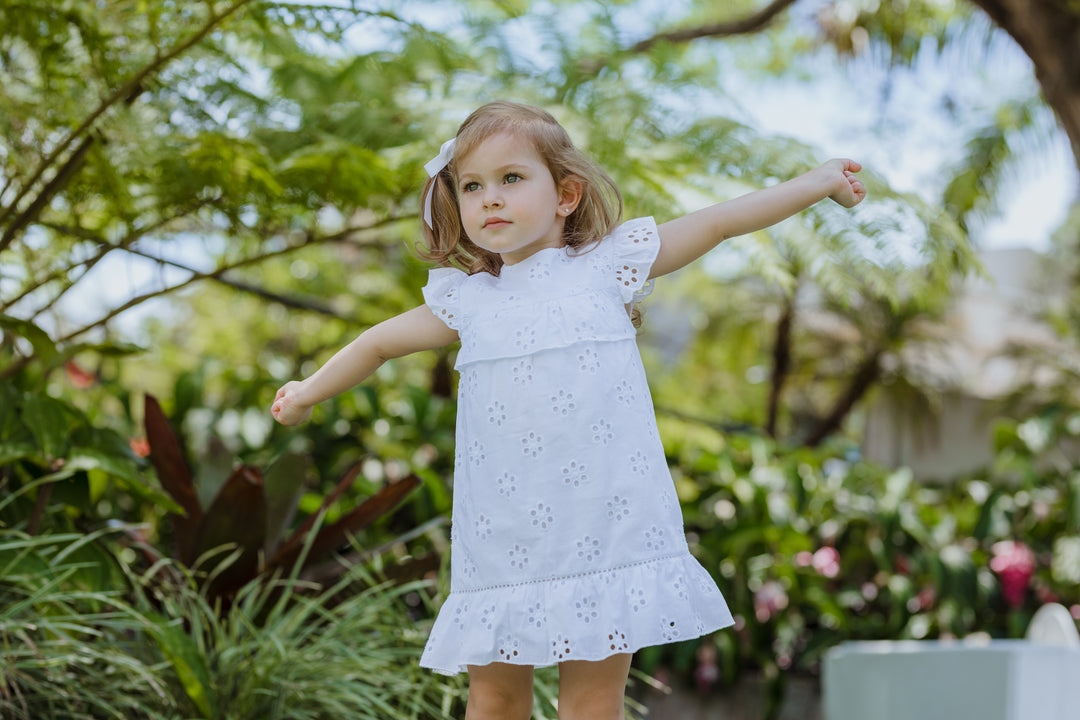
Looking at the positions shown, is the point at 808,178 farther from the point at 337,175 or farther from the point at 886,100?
the point at 886,100

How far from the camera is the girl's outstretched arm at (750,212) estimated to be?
4.92 ft

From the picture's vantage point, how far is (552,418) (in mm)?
1441

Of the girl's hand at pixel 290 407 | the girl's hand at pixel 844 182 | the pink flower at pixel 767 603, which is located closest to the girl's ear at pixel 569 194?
the girl's hand at pixel 844 182

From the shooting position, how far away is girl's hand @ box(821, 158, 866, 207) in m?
1.53

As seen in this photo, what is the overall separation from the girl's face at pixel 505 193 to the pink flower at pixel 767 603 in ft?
8.72

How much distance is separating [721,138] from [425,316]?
1450 mm

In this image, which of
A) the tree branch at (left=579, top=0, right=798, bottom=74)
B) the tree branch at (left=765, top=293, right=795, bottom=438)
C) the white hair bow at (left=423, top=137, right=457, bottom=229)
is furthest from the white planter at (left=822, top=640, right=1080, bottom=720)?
the tree branch at (left=765, top=293, right=795, bottom=438)

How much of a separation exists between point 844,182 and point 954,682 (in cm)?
199

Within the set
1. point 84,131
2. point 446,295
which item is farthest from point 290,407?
point 84,131

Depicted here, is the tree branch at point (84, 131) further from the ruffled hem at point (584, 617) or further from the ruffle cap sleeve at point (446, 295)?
the ruffled hem at point (584, 617)

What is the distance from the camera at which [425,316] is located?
1596 millimetres

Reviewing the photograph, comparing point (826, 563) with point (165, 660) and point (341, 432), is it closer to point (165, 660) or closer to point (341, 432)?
point (341, 432)

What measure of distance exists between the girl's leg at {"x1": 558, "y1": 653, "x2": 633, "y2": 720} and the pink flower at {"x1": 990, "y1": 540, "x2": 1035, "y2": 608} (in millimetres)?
3080

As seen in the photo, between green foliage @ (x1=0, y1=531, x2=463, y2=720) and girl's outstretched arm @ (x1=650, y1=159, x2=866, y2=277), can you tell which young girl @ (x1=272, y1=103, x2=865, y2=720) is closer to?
girl's outstretched arm @ (x1=650, y1=159, x2=866, y2=277)
